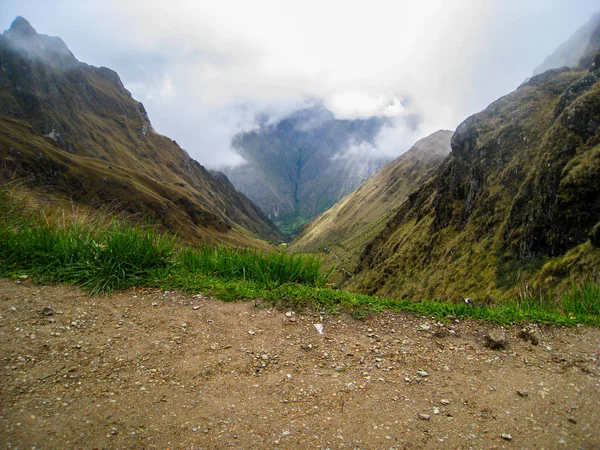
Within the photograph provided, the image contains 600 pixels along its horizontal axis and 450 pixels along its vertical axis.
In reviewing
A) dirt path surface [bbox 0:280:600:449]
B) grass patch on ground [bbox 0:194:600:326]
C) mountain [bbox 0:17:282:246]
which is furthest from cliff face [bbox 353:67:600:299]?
mountain [bbox 0:17:282:246]

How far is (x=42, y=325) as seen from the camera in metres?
5.54

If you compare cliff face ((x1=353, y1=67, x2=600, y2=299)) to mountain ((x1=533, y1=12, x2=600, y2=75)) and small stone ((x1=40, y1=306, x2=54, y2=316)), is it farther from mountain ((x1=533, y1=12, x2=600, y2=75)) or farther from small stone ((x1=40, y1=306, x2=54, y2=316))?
mountain ((x1=533, y1=12, x2=600, y2=75))

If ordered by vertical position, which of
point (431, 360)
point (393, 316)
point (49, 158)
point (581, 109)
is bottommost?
point (431, 360)

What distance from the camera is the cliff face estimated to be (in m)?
35.1

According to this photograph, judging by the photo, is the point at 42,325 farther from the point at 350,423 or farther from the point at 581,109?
Result: the point at 581,109

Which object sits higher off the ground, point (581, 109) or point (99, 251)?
point (581, 109)

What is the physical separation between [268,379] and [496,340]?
4.09 m

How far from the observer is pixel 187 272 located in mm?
7926

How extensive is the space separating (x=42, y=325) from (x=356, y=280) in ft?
289

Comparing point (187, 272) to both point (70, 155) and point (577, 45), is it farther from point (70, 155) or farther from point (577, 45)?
point (577, 45)

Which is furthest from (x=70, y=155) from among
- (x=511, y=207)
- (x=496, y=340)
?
(x=496, y=340)

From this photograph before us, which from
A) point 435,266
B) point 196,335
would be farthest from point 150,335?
point 435,266

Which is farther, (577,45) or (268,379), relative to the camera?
(577,45)

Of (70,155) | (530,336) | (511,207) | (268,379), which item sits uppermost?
(70,155)
